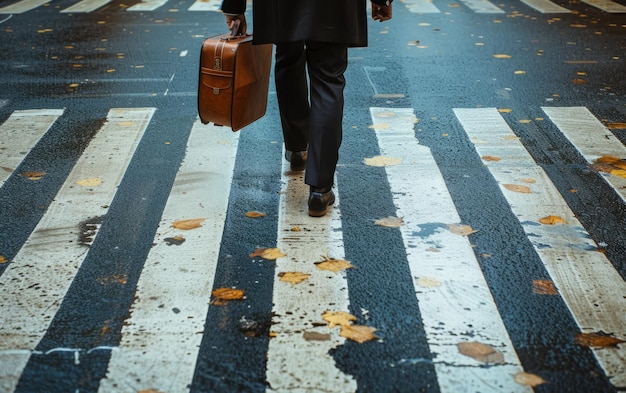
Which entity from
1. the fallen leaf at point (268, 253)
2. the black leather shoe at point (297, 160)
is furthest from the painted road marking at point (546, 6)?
the fallen leaf at point (268, 253)

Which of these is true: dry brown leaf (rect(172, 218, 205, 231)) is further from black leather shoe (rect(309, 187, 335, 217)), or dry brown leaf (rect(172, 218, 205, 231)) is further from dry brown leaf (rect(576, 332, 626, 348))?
dry brown leaf (rect(576, 332, 626, 348))

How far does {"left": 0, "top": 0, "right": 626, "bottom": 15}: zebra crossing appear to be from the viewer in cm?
1243

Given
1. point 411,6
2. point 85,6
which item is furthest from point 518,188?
point 85,6

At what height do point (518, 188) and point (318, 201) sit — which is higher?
point (318, 201)

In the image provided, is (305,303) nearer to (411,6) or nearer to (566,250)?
(566,250)

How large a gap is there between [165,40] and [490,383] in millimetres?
7692

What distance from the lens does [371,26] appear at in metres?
11.0

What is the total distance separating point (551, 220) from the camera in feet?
15.0

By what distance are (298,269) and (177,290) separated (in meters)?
0.55

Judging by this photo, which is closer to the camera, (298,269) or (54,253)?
(298,269)

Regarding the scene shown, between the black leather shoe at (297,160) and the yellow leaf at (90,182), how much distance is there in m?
1.13

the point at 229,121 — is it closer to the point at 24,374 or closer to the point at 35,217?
the point at 35,217

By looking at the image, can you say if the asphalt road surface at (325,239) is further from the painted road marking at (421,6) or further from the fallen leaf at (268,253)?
the painted road marking at (421,6)

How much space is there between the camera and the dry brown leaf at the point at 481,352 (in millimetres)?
3148
